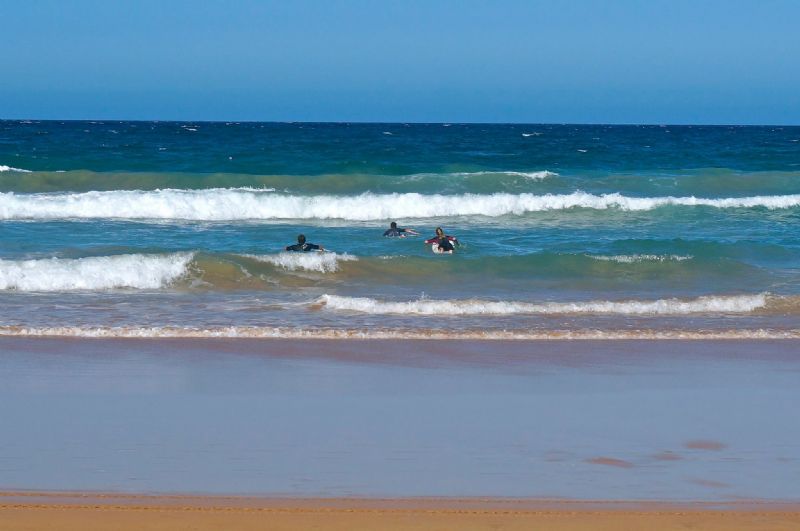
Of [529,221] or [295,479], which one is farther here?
[529,221]

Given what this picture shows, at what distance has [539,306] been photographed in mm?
12273

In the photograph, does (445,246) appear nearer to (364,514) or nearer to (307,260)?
(307,260)

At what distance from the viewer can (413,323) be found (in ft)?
36.9

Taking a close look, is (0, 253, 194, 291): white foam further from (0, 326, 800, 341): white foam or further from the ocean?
(0, 326, 800, 341): white foam

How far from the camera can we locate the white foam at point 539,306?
12.0 metres

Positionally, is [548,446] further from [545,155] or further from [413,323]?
[545,155]

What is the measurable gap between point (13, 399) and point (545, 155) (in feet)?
113

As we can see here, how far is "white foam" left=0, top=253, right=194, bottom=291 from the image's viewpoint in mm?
13508

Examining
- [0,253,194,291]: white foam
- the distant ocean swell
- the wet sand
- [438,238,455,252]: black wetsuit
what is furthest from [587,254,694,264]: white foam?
the distant ocean swell

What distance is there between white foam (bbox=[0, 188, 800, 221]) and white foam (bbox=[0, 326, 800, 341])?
12025 mm

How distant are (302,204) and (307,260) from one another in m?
9.04

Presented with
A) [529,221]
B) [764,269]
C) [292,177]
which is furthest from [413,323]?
[292,177]

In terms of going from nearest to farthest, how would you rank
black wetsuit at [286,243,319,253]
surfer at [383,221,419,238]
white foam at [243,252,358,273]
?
white foam at [243,252,358,273]
black wetsuit at [286,243,319,253]
surfer at [383,221,419,238]

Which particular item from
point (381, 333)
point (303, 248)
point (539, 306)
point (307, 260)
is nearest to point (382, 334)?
point (381, 333)
